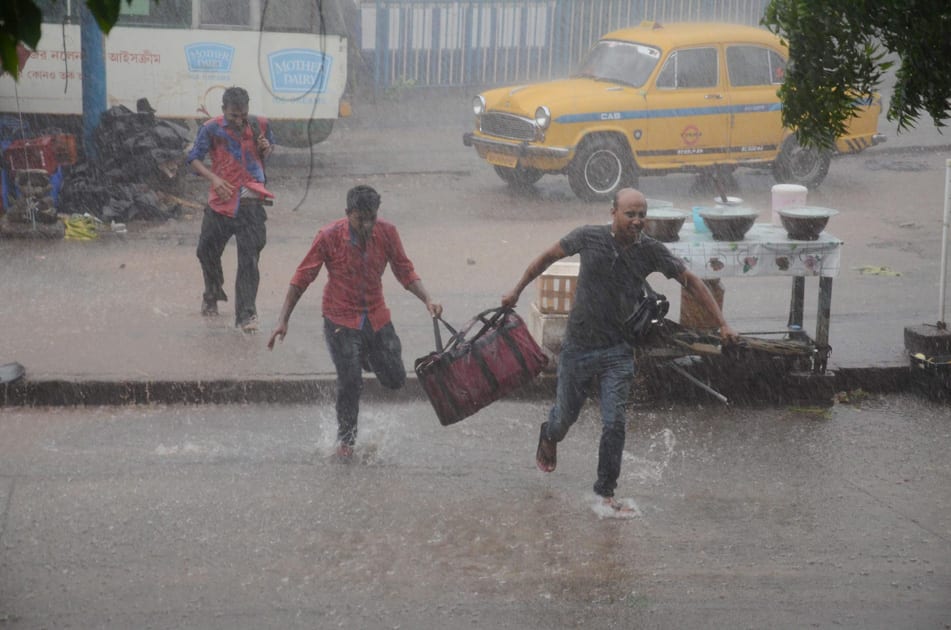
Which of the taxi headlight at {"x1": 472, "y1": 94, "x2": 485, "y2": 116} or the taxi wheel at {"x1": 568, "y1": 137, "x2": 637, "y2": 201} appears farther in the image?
the taxi headlight at {"x1": 472, "y1": 94, "x2": 485, "y2": 116}

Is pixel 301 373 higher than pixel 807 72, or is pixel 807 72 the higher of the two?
pixel 807 72

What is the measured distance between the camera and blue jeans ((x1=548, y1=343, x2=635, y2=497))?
6.67m

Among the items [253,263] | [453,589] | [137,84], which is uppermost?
[137,84]

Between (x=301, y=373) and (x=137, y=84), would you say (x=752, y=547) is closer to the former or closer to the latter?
(x=301, y=373)

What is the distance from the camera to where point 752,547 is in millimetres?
6367

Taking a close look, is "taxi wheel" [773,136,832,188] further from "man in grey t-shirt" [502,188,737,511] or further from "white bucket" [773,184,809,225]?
"man in grey t-shirt" [502,188,737,511]

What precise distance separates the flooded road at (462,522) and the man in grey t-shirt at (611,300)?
0.55m

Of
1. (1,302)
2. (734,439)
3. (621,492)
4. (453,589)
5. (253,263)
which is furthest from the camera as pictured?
(1,302)

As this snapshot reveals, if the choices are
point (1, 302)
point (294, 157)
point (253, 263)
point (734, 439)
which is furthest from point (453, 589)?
point (294, 157)

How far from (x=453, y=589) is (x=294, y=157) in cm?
1404

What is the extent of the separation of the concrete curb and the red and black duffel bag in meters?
1.90

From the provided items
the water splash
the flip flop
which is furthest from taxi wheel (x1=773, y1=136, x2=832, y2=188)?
the flip flop

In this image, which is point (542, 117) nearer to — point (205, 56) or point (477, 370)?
point (205, 56)

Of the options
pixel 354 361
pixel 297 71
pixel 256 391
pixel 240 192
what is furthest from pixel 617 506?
pixel 297 71
